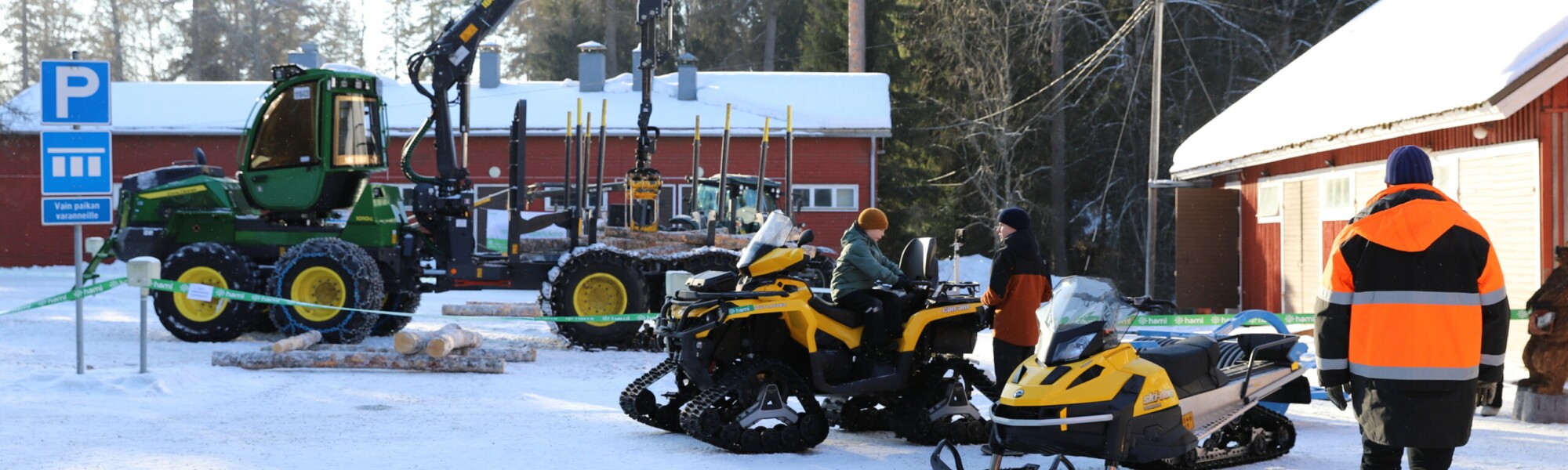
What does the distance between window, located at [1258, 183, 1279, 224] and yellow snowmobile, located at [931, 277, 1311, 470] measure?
11.8 m

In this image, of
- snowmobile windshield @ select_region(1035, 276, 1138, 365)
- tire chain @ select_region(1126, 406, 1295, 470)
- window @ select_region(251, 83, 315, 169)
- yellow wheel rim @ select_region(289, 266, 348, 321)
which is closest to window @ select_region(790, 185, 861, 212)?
window @ select_region(251, 83, 315, 169)

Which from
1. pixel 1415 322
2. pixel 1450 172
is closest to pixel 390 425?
pixel 1415 322

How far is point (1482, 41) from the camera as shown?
12.4 m

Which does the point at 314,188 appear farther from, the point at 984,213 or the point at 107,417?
the point at 984,213

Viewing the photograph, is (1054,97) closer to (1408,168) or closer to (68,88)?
(68,88)

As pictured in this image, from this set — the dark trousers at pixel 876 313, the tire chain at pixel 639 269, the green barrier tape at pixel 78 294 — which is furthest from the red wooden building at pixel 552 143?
the dark trousers at pixel 876 313

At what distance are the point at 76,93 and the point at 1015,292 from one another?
7349 millimetres

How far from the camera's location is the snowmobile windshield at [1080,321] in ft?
21.1

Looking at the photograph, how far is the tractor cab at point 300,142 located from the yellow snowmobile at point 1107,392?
33.0 ft

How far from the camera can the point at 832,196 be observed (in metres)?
30.0

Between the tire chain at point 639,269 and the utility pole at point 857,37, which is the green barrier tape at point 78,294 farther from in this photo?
the utility pole at point 857,37

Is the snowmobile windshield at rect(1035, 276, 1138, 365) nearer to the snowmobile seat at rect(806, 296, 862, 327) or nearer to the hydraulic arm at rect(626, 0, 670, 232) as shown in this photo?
the snowmobile seat at rect(806, 296, 862, 327)

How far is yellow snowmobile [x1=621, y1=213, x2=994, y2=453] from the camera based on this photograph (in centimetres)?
797

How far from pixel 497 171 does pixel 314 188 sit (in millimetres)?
14578
